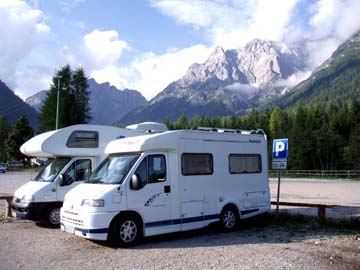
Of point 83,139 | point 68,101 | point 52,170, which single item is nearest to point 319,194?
point 83,139

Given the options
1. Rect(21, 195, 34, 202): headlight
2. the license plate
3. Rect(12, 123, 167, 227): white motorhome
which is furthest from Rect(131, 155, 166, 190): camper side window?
Rect(21, 195, 34, 202): headlight

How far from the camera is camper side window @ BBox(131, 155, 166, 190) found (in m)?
10.4

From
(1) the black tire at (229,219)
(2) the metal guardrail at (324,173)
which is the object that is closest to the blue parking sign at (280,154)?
(1) the black tire at (229,219)

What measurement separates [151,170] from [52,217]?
422cm

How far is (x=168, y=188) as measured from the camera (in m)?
10.8

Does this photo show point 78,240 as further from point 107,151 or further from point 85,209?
point 107,151

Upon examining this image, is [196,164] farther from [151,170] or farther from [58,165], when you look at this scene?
[58,165]

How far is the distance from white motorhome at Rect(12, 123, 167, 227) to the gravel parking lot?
0.64 metres

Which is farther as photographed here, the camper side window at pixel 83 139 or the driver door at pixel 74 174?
the camper side window at pixel 83 139

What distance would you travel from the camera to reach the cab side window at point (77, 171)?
13.3 metres

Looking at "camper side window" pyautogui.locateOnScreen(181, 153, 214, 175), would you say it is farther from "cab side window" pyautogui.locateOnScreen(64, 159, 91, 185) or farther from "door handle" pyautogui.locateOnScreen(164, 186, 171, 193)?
"cab side window" pyautogui.locateOnScreen(64, 159, 91, 185)

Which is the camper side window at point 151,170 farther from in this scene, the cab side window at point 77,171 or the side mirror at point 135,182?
the cab side window at point 77,171

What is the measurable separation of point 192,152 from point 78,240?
3.69m

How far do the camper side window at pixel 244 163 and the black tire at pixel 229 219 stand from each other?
1.10m
